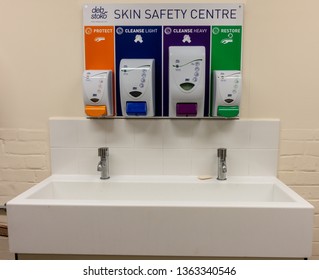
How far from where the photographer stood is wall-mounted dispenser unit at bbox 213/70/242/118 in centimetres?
138

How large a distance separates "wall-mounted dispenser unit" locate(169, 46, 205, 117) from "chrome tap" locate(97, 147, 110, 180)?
0.40 meters

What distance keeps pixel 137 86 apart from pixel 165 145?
12.5 inches

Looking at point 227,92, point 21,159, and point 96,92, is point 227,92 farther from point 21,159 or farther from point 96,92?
point 21,159

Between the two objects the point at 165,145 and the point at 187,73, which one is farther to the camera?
the point at 165,145

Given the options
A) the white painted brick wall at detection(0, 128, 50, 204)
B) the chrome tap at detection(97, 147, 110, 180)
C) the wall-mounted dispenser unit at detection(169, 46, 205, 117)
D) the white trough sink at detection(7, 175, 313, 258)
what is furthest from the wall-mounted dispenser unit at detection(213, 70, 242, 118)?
the white painted brick wall at detection(0, 128, 50, 204)

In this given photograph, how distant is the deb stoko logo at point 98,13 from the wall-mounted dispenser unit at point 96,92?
0.25 meters

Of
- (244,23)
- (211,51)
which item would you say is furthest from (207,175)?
(244,23)

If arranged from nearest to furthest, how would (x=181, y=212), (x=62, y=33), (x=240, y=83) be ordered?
1. (x=181, y=212)
2. (x=240, y=83)
3. (x=62, y=33)

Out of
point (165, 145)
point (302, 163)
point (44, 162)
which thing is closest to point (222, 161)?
point (165, 145)

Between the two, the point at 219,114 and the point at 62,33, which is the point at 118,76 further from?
the point at 219,114

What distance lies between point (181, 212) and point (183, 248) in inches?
5.0

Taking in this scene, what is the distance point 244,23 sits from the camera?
56.6 inches

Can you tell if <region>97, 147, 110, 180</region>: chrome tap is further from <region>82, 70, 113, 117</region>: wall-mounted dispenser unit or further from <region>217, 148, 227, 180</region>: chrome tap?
<region>217, 148, 227, 180</region>: chrome tap

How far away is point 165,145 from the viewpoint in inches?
59.9
